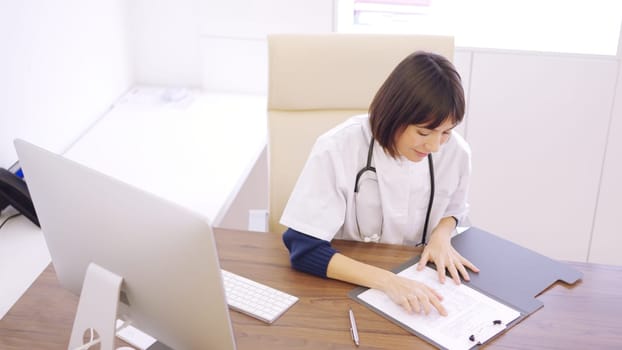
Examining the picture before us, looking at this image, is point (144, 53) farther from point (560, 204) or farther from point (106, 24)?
point (560, 204)

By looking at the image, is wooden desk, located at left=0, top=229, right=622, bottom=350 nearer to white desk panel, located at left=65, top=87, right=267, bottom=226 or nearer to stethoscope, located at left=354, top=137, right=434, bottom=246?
stethoscope, located at left=354, top=137, right=434, bottom=246

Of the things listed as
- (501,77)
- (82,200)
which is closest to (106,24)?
(501,77)

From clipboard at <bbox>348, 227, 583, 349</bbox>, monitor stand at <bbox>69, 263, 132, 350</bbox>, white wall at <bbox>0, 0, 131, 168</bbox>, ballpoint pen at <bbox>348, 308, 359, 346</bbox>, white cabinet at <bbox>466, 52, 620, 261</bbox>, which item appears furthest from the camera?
white cabinet at <bbox>466, 52, 620, 261</bbox>

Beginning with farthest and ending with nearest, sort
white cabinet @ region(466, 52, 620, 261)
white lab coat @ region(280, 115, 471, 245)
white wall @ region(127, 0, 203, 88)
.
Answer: white wall @ region(127, 0, 203, 88) < white cabinet @ region(466, 52, 620, 261) < white lab coat @ region(280, 115, 471, 245)

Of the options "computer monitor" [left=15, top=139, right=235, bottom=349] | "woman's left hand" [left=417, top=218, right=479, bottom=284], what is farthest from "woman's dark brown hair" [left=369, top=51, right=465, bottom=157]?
"computer monitor" [left=15, top=139, right=235, bottom=349]

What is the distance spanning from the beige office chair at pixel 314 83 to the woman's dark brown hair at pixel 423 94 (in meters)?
0.39

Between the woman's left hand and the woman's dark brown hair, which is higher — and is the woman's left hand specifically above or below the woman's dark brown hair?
below

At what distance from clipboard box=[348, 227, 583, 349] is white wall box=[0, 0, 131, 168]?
53.3 inches

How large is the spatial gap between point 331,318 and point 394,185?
0.42 metres

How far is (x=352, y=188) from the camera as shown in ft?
5.33

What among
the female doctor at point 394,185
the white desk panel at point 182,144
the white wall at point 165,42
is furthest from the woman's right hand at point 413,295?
the white wall at point 165,42

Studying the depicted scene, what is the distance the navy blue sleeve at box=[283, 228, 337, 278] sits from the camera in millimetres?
1486

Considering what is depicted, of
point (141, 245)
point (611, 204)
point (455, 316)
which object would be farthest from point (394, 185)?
point (611, 204)

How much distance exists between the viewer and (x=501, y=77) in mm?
2695
